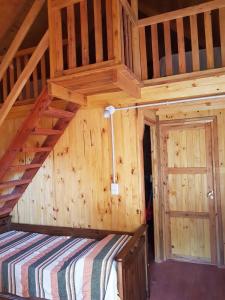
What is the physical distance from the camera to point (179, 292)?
282 cm

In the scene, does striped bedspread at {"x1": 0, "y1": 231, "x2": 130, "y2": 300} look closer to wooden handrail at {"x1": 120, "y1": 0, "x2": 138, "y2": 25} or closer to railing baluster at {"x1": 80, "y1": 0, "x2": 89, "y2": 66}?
railing baluster at {"x1": 80, "y1": 0, "x2": 89, "y2": 66}

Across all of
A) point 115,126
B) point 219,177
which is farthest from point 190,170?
point 115,126

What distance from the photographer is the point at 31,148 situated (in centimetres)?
277

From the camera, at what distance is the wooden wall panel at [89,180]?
2871mm

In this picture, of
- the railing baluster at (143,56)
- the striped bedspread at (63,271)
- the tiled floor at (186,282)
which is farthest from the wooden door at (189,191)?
the striped bedspread at (63,271)

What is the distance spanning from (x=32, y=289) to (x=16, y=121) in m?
2.05

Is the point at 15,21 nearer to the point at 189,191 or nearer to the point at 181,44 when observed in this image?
the point at 181,44

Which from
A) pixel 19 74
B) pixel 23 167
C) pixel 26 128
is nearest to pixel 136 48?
pixel 26 128

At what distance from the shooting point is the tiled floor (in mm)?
2756

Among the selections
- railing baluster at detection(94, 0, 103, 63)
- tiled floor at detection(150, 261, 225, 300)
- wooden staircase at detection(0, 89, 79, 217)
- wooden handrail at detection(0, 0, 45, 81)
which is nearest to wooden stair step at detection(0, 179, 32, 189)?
wooden staircase at detection(0, 89, 79, 217)

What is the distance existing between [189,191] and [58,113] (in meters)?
2.07

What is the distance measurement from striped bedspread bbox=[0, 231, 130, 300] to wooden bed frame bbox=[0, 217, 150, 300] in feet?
0.28

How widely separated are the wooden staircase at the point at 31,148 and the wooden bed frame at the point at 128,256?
1.38 ft

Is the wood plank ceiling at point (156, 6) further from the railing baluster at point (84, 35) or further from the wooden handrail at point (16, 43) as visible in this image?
the railing baluster at point (84, 35)
